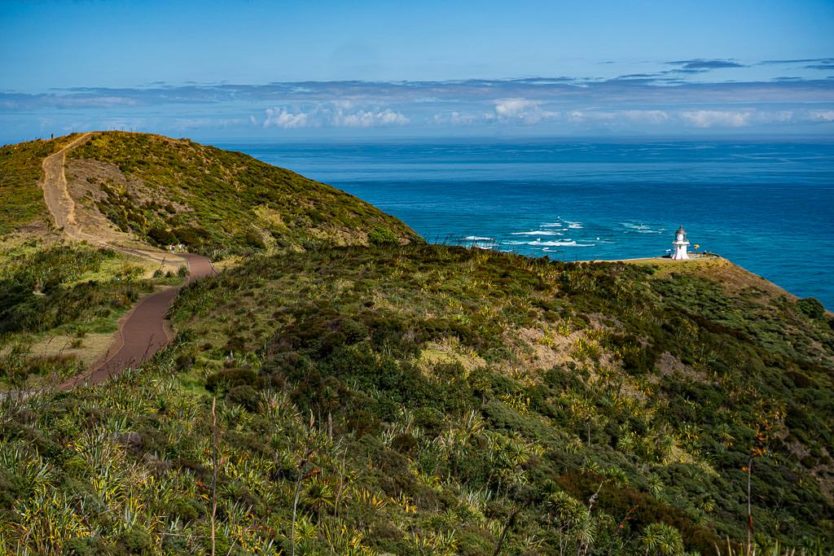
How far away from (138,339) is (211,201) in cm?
3628

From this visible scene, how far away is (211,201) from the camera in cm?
5559

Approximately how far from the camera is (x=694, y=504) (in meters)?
16.6

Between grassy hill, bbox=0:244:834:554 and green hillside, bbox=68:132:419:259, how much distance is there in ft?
62.9

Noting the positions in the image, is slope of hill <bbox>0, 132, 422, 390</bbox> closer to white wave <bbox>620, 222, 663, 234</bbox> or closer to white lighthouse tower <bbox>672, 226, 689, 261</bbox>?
white lighthouse tower <bbox>672, 226, 689, 261</bbox>

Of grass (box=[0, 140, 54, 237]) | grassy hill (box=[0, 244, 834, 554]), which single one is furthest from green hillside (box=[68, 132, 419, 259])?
grassy hill (box=[0, 244, 834, 554])

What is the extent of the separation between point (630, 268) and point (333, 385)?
53.5m

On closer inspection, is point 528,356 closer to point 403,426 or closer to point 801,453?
point 403,426

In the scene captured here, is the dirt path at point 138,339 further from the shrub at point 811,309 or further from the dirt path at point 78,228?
the shrub at point 811,309

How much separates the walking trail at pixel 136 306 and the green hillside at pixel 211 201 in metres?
1.74

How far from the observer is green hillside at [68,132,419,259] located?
47.0 meters

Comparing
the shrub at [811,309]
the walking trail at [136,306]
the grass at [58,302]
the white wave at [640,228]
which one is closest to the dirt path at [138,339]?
the walking trail at [136,306]

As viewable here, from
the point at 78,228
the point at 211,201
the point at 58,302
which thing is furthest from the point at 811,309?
the point at 58,302

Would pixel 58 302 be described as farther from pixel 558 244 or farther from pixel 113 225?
pixel 558 244

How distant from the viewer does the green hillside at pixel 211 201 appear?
154ft
